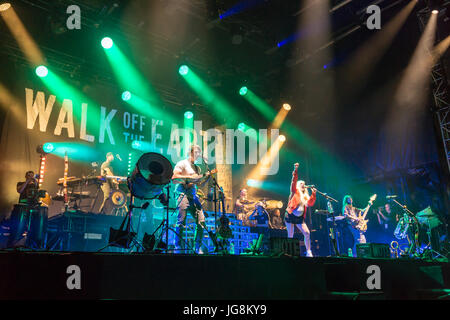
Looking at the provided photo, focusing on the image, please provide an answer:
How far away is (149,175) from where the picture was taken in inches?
206

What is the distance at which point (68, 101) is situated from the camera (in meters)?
11.2

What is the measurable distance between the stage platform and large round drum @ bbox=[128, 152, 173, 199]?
5.14 ft

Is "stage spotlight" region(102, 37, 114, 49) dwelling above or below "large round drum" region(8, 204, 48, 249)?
above

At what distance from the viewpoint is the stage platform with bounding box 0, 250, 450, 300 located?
11.1 feet

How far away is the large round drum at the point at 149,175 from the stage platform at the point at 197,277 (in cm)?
157

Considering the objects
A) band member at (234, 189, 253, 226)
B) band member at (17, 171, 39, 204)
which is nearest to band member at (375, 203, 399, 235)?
band member at (234, 189, 253, 226)

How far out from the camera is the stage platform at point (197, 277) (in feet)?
11.1

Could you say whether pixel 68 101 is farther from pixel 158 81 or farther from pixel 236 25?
pixel 236 25

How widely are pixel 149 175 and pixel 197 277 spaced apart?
1.82 m

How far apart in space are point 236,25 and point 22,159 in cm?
739

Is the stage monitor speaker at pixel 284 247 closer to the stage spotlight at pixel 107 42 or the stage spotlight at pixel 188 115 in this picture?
the stage spotlight at pixel 107 42

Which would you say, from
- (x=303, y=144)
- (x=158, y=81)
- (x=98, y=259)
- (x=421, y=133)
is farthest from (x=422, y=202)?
(x=98, y=259)

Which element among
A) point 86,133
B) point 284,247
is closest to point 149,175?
point 284,247

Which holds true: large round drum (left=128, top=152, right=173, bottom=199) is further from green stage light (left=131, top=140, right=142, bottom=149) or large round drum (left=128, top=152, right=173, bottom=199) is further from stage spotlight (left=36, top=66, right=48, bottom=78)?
green stage light (left=131, top=140, right=142, bottom=149)
